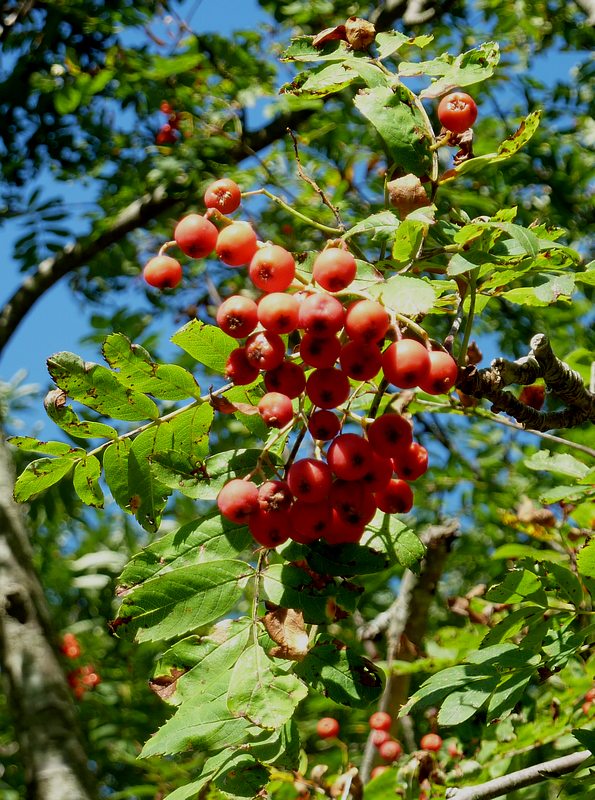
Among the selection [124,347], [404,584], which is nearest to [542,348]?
[124,347]

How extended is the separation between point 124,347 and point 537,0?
402 cm

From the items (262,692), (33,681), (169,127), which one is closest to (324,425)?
(262,692)

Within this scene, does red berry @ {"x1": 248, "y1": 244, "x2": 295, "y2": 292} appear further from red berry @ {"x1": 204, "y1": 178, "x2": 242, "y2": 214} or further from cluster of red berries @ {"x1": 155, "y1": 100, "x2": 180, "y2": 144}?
cluster of red berries @ {"x1": 155, "y1": 100, "x2": 180, "y2": 144}

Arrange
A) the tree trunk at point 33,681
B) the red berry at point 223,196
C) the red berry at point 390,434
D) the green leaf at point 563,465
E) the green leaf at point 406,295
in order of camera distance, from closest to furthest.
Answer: the green leaf at point 406,295, the red berry at point 390,434, the red berry at point 223,196, the green leaf at point 563,465, the tree trunk at point 33,681

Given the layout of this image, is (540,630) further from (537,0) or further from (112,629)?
(537,0)

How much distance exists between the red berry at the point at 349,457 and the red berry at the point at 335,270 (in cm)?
22

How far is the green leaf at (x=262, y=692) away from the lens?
115cm

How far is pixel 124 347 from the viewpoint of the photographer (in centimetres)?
138

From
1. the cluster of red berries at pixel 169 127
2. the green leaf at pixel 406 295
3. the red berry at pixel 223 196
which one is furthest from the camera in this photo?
the cluster of red berries at pixel 169 127

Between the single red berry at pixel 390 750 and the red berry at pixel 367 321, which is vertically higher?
the red berry at pixel 367 321

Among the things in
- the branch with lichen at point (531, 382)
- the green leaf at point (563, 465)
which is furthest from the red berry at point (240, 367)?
the green leaf at point (563, 465)

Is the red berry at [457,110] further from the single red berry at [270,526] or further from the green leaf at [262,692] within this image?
the green leaf at [262,692]

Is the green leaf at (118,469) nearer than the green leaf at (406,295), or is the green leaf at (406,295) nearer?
the green leaf at (406,295)

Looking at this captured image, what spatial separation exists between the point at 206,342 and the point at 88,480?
0.32m
